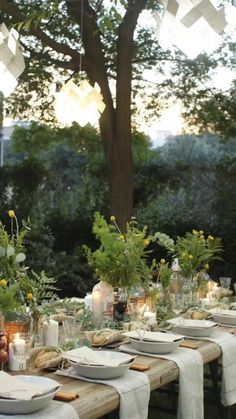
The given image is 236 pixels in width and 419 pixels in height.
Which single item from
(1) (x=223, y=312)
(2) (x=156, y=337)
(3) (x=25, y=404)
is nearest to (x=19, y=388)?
(3) (x=25, y=404)

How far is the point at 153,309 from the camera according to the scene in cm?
304

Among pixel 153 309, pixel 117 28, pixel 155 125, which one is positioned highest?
pixel 117 28

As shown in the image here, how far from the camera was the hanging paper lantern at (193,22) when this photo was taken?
222 cm

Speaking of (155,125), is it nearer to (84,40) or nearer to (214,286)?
(84,40)

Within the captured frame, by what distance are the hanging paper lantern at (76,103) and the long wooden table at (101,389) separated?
64.0 inches

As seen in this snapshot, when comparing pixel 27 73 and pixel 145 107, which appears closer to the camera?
pixel 27 73

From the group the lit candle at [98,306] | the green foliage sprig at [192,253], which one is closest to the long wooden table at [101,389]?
the lit candle at [98,306]

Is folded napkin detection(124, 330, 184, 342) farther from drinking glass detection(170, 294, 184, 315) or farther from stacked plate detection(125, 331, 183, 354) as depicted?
drinking glass detection(170, 294, 184, 315)

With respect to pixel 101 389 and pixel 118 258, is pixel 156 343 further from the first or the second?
pixel 118 258

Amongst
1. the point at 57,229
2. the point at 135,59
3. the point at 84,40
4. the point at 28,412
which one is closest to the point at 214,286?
the point at 28,412

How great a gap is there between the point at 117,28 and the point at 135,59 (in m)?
0.49

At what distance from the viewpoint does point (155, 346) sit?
241 centimetres

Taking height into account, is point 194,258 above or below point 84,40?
below

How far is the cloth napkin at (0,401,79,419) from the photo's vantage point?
1.67 metres
